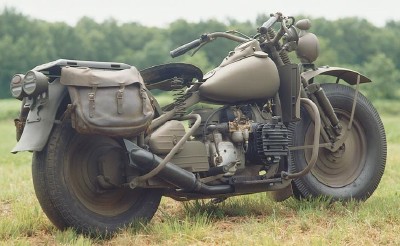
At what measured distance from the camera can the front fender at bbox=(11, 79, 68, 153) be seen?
4148mm

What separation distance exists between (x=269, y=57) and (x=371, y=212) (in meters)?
1.49

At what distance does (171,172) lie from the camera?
4465 millimetres

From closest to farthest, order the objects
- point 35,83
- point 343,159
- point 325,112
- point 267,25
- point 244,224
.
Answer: point 35,83, point 244,224, point 267,25, point 325,112, point 343,159

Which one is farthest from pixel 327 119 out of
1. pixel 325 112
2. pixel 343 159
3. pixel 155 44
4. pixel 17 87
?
pixel 155 44

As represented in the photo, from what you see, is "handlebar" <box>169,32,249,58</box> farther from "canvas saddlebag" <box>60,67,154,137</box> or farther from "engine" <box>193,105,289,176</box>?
"canvas saddlebag" <box>60,67,154,137</box>

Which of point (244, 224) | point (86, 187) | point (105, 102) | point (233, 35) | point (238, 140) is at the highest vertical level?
point (233, 35)

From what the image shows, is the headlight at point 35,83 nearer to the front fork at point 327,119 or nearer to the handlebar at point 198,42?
the handlebar at point 198,42

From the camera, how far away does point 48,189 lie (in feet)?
13.8

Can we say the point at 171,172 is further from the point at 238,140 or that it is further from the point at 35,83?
the point at 35,83

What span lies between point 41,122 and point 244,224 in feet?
5.15

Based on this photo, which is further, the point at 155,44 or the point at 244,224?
the point at 155,44

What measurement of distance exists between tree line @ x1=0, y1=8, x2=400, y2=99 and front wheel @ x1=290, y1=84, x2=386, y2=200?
54.7m

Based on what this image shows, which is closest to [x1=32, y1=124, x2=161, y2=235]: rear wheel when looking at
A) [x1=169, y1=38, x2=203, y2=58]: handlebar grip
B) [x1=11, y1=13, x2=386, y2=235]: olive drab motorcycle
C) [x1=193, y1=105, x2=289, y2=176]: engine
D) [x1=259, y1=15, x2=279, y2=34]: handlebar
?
[x1=11, y1=13, x2=386, y2=235]: olive drab motorcycle

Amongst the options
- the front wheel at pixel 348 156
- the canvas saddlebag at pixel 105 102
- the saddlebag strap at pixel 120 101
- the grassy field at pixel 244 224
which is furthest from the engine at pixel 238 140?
the saddlebag strap at pixel 120 101
